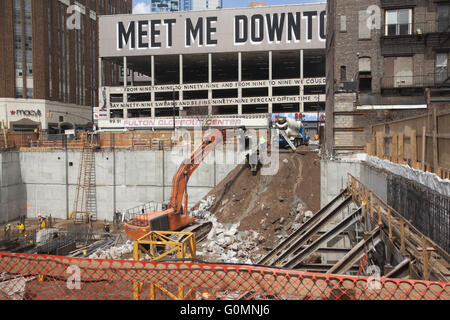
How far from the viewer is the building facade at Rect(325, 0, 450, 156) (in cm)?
2017

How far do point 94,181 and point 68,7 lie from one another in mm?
45324

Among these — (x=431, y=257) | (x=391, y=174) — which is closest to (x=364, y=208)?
(x=391, y=174)

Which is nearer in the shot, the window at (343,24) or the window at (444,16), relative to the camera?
the window at (444,16)

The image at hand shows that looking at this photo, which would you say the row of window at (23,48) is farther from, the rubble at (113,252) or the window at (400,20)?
the window at (400,20)

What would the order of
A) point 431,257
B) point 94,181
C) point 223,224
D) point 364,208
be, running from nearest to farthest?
point 431,257 → point 364,208 → point 223,224 → point 94,181

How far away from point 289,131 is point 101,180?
57.9 ft

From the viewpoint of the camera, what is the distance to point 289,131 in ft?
91.0

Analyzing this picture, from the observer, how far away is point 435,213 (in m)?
7.93

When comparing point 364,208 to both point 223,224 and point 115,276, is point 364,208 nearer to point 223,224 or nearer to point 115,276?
point 115,276

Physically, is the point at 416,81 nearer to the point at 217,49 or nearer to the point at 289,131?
the point at 289,131

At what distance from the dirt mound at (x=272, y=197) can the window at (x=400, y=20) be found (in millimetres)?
9930

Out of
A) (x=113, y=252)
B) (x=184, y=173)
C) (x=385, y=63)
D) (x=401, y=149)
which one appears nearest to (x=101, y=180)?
(x=113, y=252)

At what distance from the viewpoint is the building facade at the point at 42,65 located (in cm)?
5491

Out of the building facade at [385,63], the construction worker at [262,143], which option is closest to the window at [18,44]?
the construction worker at [262,143]
